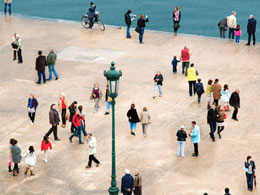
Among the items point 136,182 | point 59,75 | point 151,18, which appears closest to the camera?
point 136,182

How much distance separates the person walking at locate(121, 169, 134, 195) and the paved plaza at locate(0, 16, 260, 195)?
1.26 metres

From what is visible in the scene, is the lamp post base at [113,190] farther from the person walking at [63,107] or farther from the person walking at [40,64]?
the person walking at [40,64]

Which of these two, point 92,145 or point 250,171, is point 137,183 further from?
point 250,171

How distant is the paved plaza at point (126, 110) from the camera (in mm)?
26969

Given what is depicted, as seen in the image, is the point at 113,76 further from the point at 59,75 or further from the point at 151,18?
the point at 151,18

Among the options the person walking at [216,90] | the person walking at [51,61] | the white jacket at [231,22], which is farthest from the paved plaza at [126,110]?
the white jacket at [231,22]

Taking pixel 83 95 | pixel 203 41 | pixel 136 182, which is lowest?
pixel 136 182

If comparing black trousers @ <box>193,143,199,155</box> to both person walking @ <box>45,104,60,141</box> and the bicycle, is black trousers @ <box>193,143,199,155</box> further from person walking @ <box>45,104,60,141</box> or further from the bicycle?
the bicycle

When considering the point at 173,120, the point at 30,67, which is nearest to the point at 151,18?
the point at 30,67

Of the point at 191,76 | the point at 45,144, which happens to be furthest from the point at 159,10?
the point at 45,144

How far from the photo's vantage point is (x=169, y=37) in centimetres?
4300

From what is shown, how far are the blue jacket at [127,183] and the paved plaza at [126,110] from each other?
1.30 m

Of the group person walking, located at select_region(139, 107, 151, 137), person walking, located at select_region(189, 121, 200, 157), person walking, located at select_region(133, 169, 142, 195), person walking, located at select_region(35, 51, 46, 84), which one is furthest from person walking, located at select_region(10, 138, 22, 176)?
person walking, located at select_region(35, 51, 46, 84)

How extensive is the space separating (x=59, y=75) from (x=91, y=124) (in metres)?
6.39
